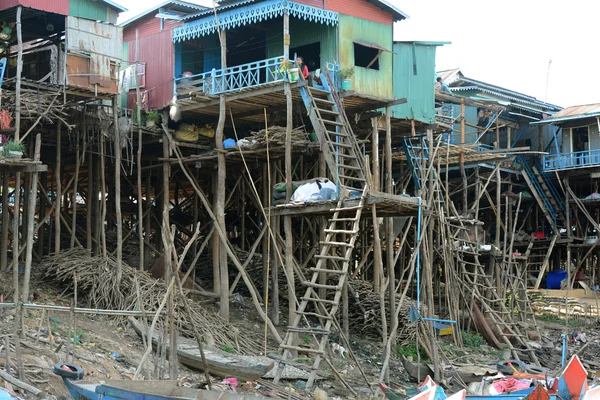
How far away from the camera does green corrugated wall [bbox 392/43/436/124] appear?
2383 cm

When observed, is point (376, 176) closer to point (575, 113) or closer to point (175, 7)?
point (175, 7)

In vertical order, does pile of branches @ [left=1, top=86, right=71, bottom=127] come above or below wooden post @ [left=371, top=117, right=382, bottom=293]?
above

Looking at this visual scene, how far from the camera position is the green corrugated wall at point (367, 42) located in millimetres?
21797

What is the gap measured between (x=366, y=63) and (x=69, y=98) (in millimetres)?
7162

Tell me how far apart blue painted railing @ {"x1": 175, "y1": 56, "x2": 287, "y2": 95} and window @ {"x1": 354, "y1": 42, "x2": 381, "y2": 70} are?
88.9 inches

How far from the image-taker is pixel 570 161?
3366 cm

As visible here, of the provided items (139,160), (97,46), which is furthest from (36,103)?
(139,160)

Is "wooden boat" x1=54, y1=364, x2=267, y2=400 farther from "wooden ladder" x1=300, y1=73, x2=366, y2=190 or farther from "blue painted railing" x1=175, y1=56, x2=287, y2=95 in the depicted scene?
"blue painted railing" x1=175, y1=56, x2=287, y2=95

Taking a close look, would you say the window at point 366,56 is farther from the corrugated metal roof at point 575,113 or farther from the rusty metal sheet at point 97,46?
the corrugated metal roof at point 575,113

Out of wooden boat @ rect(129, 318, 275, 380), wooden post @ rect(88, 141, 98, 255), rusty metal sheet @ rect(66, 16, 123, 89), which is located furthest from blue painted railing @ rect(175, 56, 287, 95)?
wooden boat @ rect(129, 318, 275, 380)

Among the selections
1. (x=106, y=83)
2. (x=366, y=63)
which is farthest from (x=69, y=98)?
(x=366, y=63)

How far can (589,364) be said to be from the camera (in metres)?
22.7

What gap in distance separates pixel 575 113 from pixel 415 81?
11745 millimetres

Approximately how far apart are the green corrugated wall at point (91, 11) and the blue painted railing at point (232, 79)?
227cm
